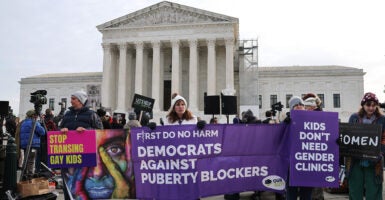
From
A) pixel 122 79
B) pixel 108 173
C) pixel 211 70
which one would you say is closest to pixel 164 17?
pixel 211 70

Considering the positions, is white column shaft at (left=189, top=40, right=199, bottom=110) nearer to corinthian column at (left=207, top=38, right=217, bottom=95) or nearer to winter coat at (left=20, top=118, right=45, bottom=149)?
corinthian column at (left=207, top=38, right=217, bottom=95)

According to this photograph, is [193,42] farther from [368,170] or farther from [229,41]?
[368,170]

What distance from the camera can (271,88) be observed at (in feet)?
178

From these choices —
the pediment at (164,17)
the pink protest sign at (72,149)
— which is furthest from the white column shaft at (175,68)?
the pink protest sign at (72,149)

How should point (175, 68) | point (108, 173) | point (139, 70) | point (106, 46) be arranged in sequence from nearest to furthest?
point (108, 173) → point (175, 68) → point (139, 70) → point (106, 46)

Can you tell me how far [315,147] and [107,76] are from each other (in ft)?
138

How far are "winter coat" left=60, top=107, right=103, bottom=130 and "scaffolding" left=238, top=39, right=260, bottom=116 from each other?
39122 mm

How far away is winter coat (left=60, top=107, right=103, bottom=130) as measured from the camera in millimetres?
5734

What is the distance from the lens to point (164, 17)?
145ft

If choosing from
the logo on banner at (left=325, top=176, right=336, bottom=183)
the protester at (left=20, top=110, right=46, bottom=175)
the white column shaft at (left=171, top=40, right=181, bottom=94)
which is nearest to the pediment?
the white column shaft at (left=171, top=40, right=181, bottom=94)

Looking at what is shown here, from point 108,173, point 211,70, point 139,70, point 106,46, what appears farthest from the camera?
point 106,46

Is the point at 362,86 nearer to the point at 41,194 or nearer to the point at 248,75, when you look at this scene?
the point at 248,75

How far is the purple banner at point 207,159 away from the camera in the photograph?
500 cm

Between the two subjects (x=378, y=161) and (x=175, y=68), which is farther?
(x=175, y=68)
